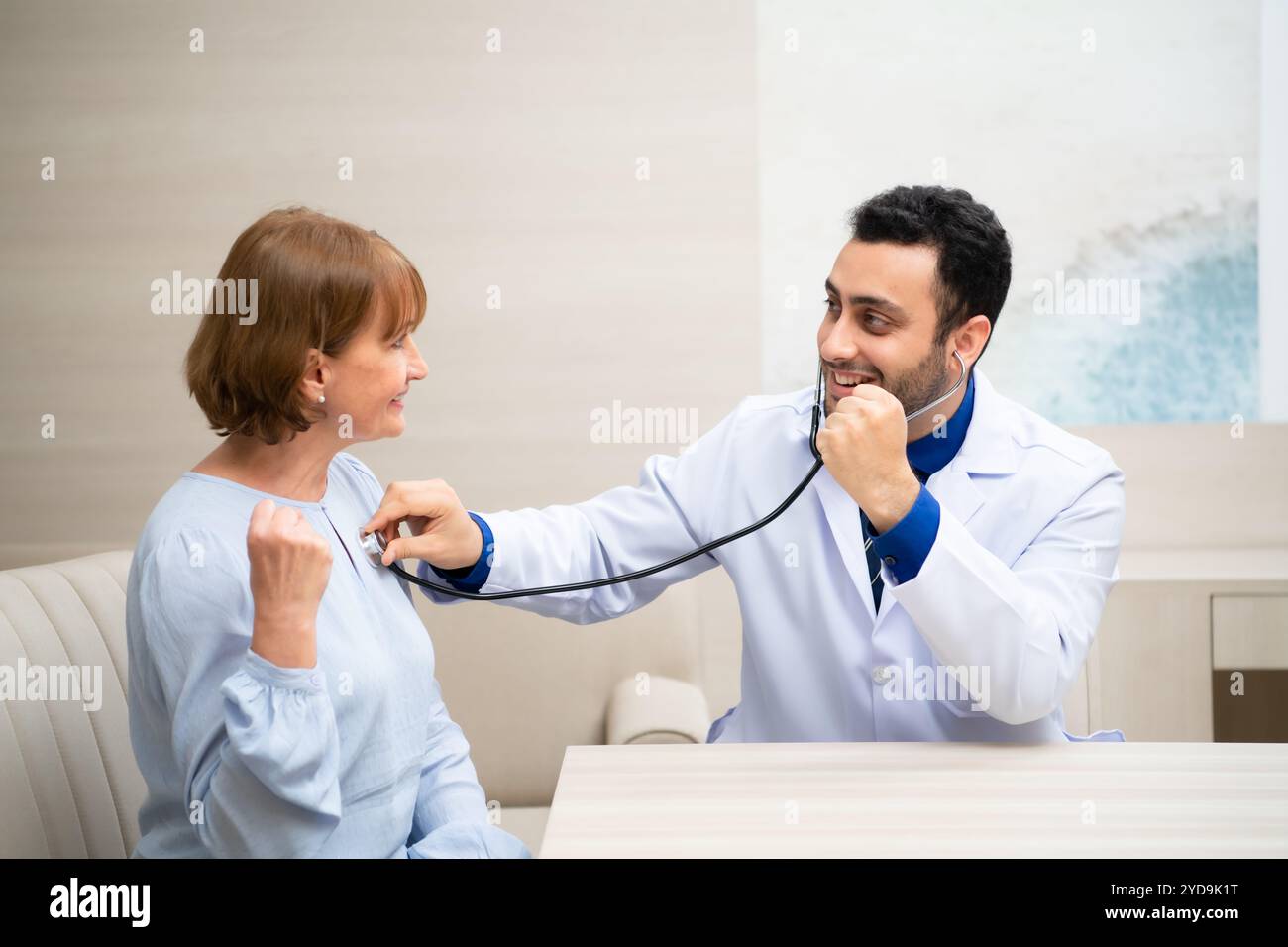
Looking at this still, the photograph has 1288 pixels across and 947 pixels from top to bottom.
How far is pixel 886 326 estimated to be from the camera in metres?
1.66

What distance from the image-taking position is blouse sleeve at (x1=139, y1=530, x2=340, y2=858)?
1.09 m

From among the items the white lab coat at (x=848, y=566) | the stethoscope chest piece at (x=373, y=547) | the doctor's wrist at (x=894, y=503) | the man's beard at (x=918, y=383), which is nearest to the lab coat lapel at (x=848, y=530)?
the white lab coat at (x=848, y=566)

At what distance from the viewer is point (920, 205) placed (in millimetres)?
1701

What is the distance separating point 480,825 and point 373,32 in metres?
2.28

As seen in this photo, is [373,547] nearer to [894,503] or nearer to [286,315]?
[286,315]

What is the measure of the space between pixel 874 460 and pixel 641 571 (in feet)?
1.37

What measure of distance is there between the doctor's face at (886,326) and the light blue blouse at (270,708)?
72 centimetres

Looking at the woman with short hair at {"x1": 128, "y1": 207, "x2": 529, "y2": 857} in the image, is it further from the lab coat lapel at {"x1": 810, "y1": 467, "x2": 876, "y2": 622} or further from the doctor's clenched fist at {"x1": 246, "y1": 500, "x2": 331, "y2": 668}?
the lab coat lapel at {"x1": 810, "y1": 467, "x2": 876, "y2": 622}

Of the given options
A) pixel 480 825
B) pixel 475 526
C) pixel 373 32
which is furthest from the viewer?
pixel 373 32

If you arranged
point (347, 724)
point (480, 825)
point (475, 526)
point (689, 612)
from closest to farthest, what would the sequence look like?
point (347, 724)
point (480, 825)
point (475, 526)
point (689, 612)
